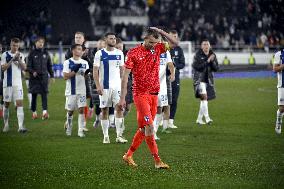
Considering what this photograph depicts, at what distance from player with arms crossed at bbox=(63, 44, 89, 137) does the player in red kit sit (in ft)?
17.9

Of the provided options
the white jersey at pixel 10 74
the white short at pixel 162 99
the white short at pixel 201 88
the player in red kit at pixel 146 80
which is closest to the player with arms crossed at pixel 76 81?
the white jersey at pixel 10 74

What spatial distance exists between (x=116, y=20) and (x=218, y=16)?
7.84m

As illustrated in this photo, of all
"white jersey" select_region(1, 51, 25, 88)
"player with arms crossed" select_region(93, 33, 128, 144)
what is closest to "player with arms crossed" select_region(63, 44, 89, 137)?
"player with arms crossed" select_region(93, 33, 128, 144)

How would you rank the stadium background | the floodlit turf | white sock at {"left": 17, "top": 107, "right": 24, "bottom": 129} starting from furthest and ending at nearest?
white sock at {"left": 17, "top": 107, "right": 24, "bottom": 129} < the stadium background < the floodlit turf

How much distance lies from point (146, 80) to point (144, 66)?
0.82ft

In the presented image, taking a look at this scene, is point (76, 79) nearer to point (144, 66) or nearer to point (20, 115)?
point (20, 115)

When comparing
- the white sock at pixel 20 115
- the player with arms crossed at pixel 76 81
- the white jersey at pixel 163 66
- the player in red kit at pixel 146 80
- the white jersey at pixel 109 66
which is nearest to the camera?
the player in red kit at pixel 146 80

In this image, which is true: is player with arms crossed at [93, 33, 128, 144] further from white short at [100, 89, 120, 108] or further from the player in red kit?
the player in red kit

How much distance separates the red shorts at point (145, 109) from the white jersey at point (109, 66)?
393cm

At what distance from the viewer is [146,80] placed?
13.8 meters

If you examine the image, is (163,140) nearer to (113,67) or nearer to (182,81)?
(113,67)

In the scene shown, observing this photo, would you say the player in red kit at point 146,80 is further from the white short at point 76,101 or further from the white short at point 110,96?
the white short at point 76,101

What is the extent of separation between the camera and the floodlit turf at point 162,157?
12.2 meters

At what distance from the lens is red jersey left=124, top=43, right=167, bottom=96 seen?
1368 cm
